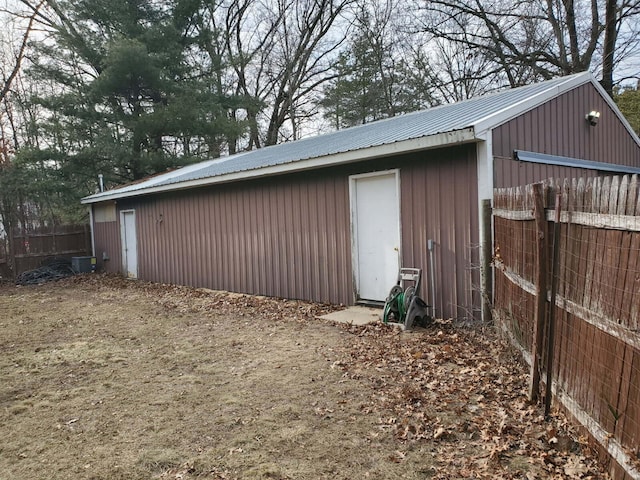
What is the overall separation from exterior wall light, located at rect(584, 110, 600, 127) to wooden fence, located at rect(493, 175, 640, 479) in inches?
214

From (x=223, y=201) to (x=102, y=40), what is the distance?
1075 centimetres

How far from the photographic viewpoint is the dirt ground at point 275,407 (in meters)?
2.62

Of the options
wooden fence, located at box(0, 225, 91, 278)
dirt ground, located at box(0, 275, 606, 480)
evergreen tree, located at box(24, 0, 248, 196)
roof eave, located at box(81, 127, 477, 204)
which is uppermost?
evergreen tree, located at box(24, 0, 248, 196)

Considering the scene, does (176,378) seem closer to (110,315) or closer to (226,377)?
(226,377)

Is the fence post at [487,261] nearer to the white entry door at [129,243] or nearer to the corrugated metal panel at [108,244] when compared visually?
the white entry door at [129,243]

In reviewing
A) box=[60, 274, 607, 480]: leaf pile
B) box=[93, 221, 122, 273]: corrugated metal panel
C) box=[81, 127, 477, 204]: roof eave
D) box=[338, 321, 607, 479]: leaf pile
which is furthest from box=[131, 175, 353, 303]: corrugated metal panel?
box=[338, 321, 607, 479]: leaf pile

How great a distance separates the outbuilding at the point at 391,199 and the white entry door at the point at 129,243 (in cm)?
171

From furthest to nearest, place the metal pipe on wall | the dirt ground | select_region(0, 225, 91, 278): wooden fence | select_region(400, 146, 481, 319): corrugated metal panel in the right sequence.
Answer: select_region(0, 225, 91, 278): wooden fence, the metal pipe on wall, select_region(400, 146, 481, 319): corrugated metal panel, the dirt ground

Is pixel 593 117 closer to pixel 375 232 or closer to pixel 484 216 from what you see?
pixel 484 216

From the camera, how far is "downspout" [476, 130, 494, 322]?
519 cm

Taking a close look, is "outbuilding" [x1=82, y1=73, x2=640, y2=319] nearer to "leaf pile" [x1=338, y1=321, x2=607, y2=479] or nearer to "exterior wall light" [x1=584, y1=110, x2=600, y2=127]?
"exterior wall light" [x1=584, y1=110, x2=600, y2=127]

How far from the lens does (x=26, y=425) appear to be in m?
3.32

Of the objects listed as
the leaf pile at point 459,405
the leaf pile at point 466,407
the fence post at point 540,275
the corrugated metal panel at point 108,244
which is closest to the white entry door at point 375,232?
the leaf pile at point 459,405

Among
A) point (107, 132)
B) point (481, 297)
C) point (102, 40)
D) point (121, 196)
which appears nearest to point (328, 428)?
point (481, 297)
